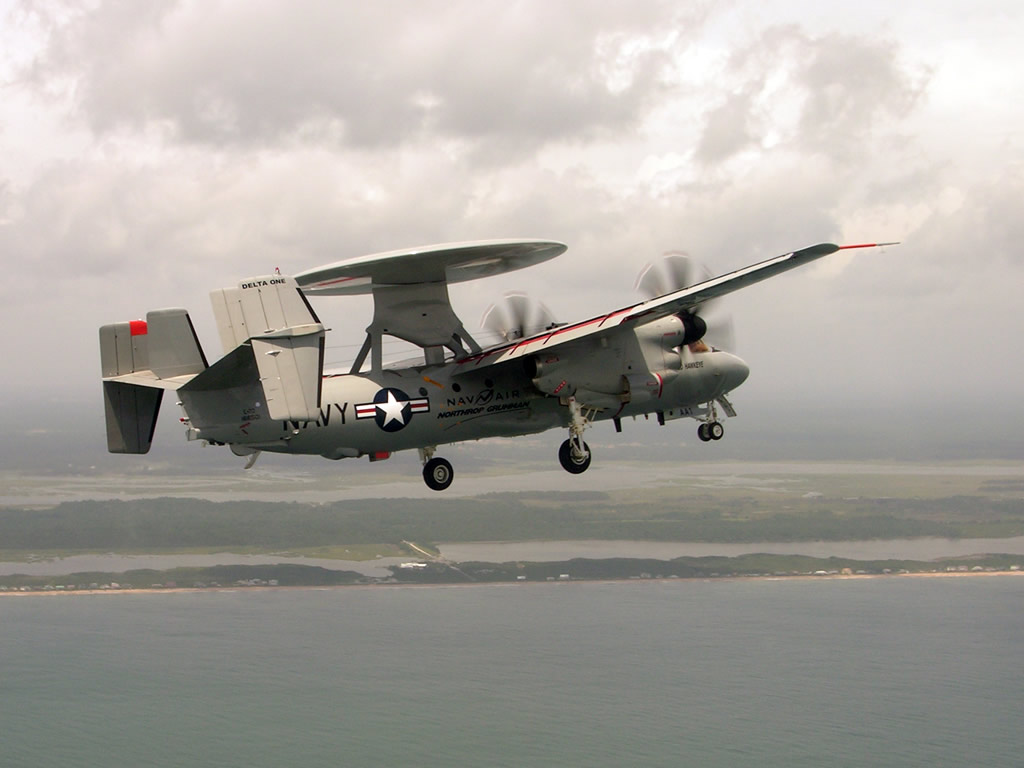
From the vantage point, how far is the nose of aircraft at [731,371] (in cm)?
2823

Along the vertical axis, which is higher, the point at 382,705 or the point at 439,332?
the point at 439,332

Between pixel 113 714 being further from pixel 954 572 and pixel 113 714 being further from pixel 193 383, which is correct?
pixel 954 572

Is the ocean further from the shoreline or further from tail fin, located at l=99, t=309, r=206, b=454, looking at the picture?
tail fin, located at l=99, t=309, r=206, b=454

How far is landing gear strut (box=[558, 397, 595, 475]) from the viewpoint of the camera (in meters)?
25.5

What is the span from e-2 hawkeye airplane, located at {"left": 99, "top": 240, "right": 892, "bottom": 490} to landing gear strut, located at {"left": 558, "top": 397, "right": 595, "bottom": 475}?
0.04 meters

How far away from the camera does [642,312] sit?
2436 cm

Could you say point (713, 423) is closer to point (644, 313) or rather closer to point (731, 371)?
point (731, 371)

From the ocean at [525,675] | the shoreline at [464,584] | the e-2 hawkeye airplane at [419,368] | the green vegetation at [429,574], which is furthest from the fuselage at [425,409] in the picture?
the green vegetation at [429,574]

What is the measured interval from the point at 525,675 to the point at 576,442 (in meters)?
127

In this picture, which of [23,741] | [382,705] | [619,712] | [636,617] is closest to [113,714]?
[23,741]

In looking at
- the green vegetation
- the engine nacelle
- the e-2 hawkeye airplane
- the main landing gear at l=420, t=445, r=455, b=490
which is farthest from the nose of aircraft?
the green vegetation

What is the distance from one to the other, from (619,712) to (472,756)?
80.8ft

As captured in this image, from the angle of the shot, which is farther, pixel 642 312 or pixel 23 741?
pixel 23 741

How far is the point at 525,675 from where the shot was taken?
14625cm
